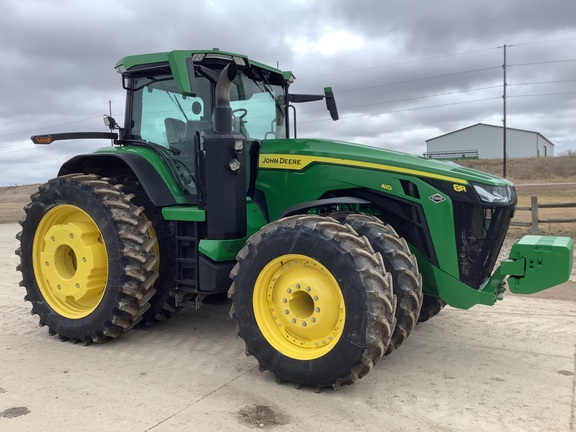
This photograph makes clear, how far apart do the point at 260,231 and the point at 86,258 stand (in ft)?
6.16

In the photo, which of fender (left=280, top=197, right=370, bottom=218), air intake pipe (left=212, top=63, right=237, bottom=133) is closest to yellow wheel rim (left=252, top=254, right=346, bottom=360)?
fender (left=280, top=197, right=370, bottom=218)

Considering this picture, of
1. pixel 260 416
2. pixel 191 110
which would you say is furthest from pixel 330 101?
pixel 260 416

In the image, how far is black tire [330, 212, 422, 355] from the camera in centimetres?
375

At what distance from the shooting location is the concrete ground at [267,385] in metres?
3.35

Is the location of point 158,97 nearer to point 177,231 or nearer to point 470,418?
point 177,231

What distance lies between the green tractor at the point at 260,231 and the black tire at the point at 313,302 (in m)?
0.01

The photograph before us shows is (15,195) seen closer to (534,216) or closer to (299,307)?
(534,216)

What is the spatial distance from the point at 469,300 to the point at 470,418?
0.91 metres

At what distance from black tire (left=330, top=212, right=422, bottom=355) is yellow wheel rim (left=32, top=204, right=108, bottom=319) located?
98.5 inches

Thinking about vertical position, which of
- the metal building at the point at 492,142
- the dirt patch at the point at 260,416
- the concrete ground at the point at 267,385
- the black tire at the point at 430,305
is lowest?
the dirt patch at the point at 260,416

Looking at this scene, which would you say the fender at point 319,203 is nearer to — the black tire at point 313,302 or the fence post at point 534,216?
the black tire at point 313,302

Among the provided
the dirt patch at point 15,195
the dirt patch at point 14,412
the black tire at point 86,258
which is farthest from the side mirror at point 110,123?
the dirt patch at point 15,195

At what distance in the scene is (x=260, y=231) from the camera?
398cm

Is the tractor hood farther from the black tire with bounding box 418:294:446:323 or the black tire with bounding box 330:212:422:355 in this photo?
the black tire with bounding box 418:294:446:323
